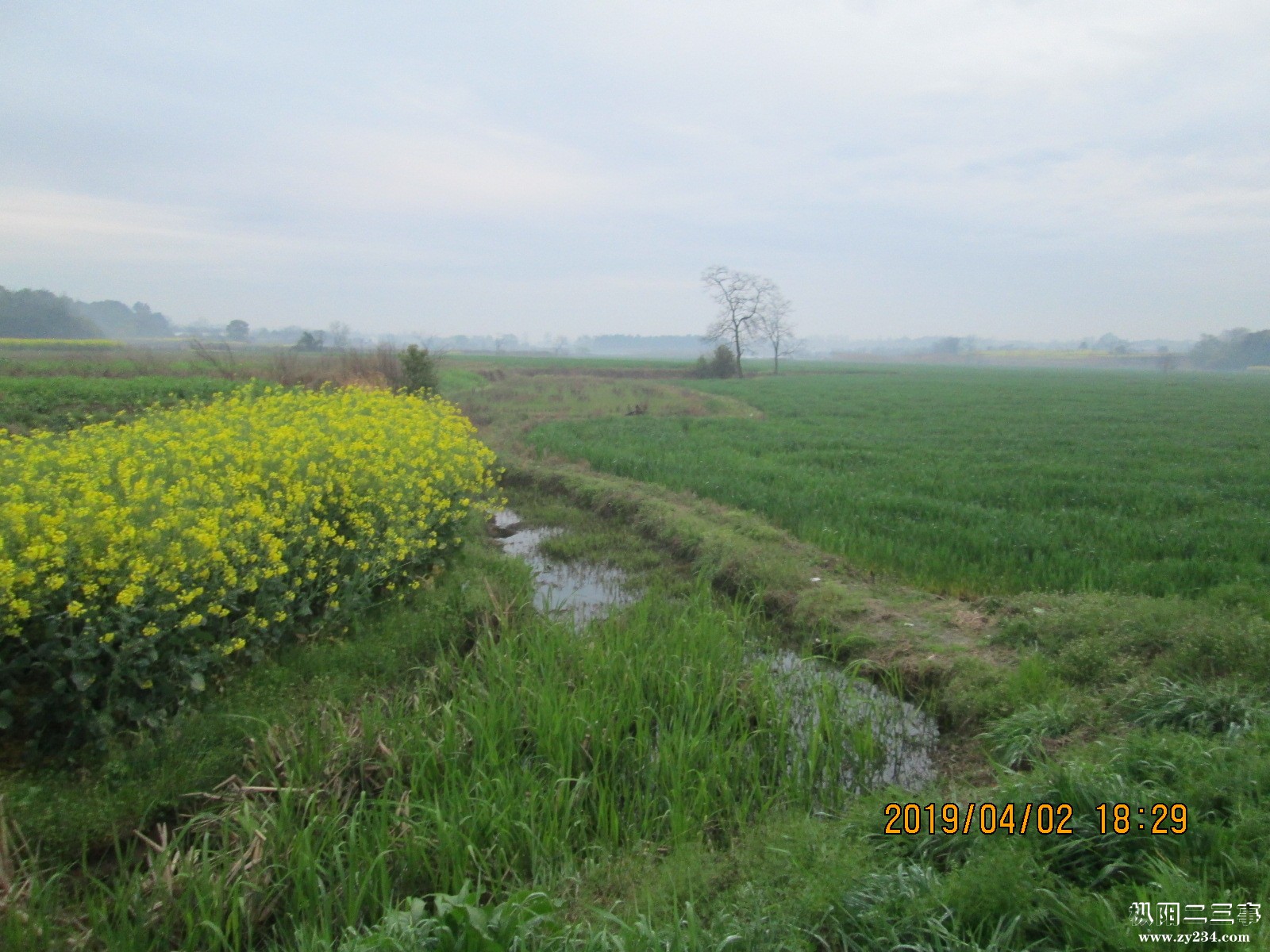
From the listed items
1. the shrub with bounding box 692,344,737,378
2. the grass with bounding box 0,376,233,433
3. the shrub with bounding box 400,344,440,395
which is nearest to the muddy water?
the grass with bounding box 0,376,233,433

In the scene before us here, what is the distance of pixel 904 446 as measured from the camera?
16.1 metres

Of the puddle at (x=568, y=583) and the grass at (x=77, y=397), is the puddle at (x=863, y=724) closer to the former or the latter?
the puddle at (x=568, y=583)

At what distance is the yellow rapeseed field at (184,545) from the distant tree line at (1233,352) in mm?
129028

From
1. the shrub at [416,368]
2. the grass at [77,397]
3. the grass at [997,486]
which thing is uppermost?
the shrub at [416,368]

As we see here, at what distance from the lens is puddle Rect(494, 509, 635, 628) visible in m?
7.71

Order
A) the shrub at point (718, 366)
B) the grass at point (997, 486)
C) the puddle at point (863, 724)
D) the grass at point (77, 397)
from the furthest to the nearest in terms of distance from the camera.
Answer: the shrub at point (718, 366)
the grass at point (77, 397)
the grass at point (997, 486)
the puddle at point (863, 724)

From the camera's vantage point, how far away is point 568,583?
9.04 metres

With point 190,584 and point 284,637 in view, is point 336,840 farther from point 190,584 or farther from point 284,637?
point 284,637

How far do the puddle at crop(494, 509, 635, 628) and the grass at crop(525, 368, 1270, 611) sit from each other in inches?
99.3

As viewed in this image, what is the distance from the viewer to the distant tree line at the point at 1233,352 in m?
102

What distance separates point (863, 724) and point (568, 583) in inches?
184
